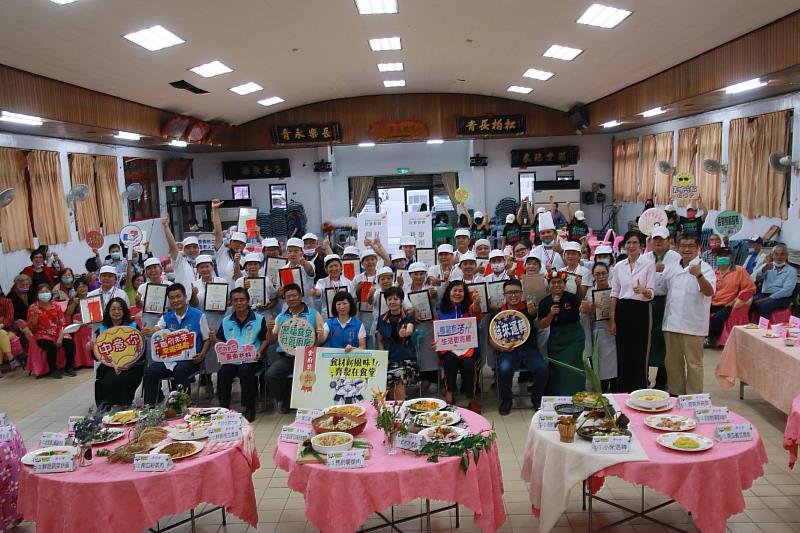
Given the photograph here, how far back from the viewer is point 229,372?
5.77 meters

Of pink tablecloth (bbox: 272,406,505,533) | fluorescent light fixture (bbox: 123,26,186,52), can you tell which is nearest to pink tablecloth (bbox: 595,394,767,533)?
pink tablecloth (bbox: 272,406,505,533)

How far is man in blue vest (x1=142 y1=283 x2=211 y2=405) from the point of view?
18.7ft

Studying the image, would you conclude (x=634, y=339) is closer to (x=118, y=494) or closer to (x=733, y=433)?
(x=733, y=433)

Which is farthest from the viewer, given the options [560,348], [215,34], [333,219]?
[333,219]

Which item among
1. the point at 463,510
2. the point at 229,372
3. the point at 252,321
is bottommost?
the point at 463,510

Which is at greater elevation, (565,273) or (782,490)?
(565,273)

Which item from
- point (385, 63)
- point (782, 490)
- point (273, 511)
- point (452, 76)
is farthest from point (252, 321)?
point (452, 76)

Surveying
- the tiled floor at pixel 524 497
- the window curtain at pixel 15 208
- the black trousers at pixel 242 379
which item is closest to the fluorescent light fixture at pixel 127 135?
the window curtain at pixel 15 208

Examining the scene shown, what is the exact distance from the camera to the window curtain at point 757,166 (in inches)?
356

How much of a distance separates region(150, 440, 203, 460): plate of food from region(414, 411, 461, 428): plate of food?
125cm

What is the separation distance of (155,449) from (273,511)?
104cm

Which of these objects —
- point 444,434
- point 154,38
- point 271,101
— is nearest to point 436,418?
point 444,434

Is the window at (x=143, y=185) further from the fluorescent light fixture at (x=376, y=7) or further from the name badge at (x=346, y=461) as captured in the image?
the name badge at (x=346, y=461)

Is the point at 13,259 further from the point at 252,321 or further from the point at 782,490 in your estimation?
the point at 782,490
